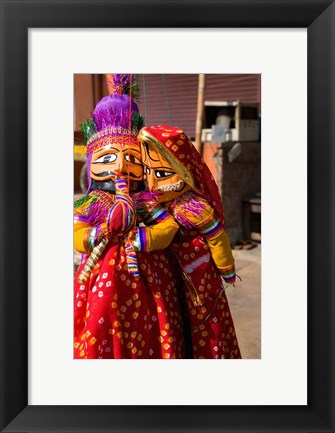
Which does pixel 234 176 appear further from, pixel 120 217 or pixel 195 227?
pixel 120 217

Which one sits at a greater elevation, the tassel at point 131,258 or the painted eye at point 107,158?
the painted eye at point 107,158

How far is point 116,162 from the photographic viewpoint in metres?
1.38

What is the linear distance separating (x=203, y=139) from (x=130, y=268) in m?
3.55

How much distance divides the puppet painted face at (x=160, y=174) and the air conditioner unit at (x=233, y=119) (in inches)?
130

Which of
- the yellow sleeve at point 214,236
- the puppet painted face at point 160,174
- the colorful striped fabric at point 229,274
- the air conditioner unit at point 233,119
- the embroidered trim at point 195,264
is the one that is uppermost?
the air conditioner unit at point 233,119

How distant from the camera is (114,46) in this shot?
125 centimetres

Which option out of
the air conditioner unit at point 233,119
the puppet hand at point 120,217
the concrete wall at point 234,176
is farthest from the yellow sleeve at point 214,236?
the air conditioner unit at point 233,119

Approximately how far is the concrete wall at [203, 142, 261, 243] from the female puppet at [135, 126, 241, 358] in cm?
310

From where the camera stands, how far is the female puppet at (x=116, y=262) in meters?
1.33

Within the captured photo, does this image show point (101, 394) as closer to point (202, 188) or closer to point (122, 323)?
point (122, 323)

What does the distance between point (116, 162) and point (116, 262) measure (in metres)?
0.26
